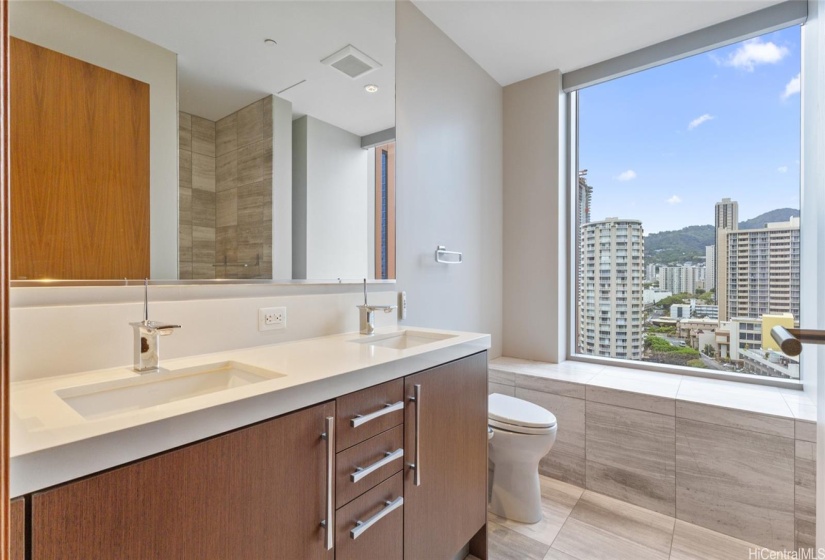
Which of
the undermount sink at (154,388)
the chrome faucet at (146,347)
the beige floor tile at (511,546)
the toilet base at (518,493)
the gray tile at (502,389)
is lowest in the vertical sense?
the beige floor tile at (511,546)

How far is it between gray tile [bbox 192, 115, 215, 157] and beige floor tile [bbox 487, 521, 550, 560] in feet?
6.22

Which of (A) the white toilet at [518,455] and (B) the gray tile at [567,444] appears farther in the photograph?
(B) the gray tile at [567,444]

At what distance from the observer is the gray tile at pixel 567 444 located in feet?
7.30

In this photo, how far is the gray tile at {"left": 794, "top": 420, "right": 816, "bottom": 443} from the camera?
1.66m

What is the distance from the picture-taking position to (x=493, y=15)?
2170 millimetres

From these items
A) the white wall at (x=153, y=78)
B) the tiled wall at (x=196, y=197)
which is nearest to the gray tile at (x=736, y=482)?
the tiled wall at (x=196, y=197)

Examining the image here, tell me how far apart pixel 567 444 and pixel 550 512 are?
42 cm

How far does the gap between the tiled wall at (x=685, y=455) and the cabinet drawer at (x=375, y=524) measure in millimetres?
1442

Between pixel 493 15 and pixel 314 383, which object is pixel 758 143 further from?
pixel 314 383

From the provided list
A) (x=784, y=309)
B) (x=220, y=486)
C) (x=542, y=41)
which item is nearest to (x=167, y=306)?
(x=220, y=486)

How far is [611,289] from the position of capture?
9.05 feet

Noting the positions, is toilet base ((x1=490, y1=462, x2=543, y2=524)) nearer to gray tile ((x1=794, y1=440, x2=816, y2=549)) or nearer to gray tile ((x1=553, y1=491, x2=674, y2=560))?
gray tile ((x1=553, y1=491, x2=674, y2=560))

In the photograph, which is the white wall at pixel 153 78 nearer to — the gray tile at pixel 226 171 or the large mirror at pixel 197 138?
the large mirror at pixel 197 138

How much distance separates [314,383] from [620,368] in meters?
2.33
